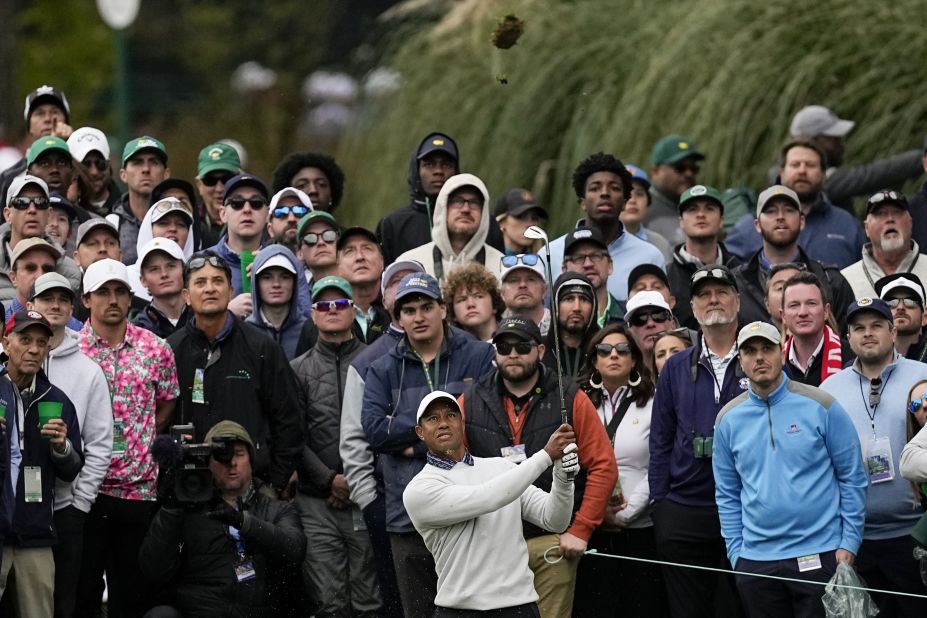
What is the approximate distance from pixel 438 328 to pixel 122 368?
1865 millimetres

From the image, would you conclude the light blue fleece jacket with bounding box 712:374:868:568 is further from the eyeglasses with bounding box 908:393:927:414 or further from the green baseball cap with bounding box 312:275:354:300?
the green baseball cap with bounding box 312:275:354:300

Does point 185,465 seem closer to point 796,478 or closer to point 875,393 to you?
point 796,478

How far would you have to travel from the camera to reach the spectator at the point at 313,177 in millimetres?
14898

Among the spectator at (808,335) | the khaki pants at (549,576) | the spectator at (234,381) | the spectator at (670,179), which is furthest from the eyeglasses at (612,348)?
the spectator at (670,179)

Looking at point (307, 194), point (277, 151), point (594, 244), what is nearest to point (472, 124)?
point (307, 194)

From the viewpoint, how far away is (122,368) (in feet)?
38.9

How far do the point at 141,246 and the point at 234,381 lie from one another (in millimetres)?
2180

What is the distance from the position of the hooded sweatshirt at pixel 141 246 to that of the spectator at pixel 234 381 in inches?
45.8

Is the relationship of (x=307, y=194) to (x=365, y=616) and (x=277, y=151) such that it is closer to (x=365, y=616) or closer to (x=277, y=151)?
(x=365, y=616)

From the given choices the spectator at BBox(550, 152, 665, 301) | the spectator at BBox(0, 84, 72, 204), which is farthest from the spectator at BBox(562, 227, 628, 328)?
the spectator at BBox(0, 84, 72, 204)

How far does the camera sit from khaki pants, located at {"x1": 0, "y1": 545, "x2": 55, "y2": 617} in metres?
11.1

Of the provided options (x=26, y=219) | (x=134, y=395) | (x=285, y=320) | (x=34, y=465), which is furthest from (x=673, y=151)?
(x=34, y=465)

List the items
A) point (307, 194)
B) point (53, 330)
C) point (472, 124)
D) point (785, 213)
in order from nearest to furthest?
point (53, 330)
point (785, 213)
point (307, 194)
point (472, 124)

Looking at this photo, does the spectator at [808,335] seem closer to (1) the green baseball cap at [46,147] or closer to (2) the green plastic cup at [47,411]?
(2) the green plastic cup at [47,411]
